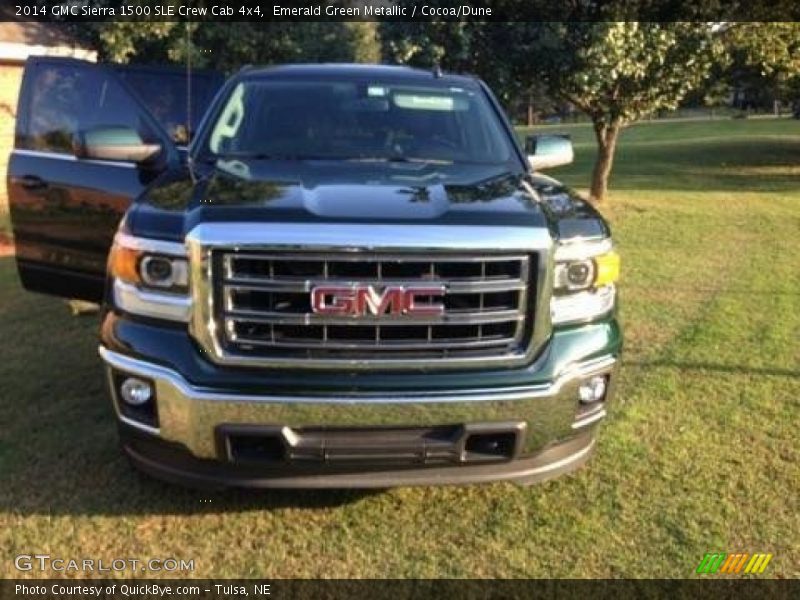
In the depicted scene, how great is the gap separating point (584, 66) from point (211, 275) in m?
11.0

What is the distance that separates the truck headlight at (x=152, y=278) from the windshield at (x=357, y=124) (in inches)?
43.7

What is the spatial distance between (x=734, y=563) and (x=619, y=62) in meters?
10.6

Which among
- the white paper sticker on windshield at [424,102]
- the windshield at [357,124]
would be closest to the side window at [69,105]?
the windshield at [357,124]

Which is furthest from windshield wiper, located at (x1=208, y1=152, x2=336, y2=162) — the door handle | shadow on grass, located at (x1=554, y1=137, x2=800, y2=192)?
shadow on grass, located at (x1=554, y1=137, x2=800, y2=192)

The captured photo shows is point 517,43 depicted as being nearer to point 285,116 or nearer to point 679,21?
point 679,21

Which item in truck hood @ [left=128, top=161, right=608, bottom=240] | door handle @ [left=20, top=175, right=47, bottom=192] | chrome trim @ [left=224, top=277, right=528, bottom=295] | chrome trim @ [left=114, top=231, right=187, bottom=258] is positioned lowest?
door handle @ [left=20, top=175, right=47, bottom=192]

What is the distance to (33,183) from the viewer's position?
5.49 metres

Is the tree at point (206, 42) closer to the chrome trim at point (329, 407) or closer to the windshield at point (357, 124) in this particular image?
the windshield at point (357, 124)

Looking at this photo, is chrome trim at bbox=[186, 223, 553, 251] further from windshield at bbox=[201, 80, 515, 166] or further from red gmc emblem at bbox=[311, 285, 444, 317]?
windshield at bbox=[201, 80, 515, 166]

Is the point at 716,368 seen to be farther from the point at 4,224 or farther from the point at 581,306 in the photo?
the point at 4,224

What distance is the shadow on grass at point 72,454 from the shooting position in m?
3.79

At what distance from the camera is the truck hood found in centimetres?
324

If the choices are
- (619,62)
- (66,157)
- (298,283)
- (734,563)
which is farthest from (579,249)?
(619,62)

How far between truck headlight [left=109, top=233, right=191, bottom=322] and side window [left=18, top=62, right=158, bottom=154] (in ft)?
7.58
